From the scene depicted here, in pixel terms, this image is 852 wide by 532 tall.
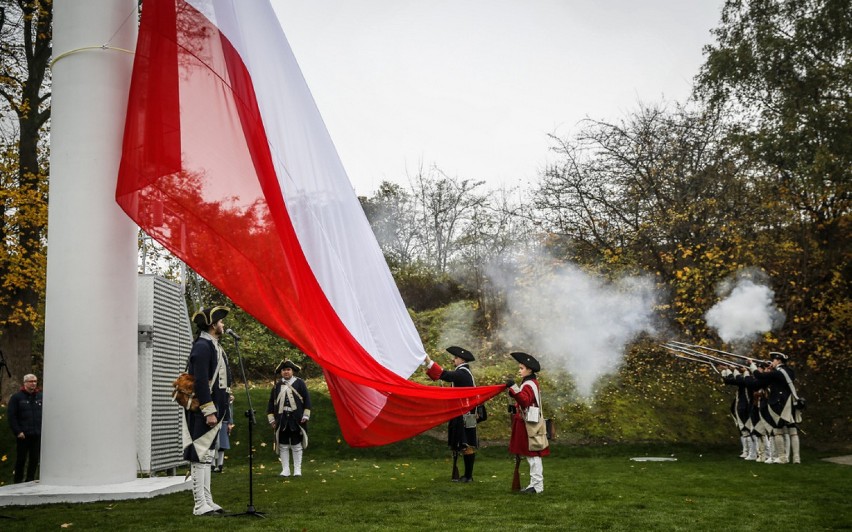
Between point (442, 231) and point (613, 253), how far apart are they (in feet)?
29.7

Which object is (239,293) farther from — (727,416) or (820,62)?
(820,62)

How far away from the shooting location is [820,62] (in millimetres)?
19859

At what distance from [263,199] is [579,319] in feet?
57.0

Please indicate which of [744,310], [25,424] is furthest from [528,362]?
[744,310]

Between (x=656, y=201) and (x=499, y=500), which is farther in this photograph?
(x=656, y=201)

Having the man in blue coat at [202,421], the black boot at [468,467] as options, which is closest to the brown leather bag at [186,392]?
the man in blue coat at [202,421]

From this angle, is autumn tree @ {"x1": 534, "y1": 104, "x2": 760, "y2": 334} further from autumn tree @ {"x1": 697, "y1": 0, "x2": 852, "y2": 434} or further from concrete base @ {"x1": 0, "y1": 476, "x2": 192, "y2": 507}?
concrete base @ {"x1": 0, "y1": 476, "x2": 192, "y2": 507}

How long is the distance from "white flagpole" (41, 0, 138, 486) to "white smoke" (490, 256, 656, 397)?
50.4 feet

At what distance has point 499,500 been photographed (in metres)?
9.27

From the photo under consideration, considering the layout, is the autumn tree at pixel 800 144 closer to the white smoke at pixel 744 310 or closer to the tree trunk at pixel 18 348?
the white smoke at pixel 744 310

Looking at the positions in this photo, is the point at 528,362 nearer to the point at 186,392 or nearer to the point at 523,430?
the point at 523,430

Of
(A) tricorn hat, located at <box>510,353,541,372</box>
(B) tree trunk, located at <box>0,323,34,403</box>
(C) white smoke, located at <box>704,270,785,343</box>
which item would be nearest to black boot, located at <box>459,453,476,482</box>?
(A) tricorn hat, located at <box>510,353,541,372</box>

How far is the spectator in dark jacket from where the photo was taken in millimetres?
11586

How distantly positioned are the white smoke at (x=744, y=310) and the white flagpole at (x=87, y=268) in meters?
17.0
